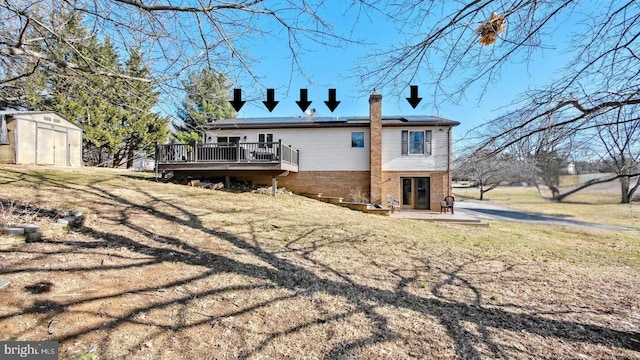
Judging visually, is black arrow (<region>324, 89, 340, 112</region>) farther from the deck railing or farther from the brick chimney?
the brick chimney

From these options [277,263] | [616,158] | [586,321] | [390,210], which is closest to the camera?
[616,158]

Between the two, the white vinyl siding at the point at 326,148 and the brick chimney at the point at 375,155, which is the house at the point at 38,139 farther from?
the brick chimney at the point at 375,155

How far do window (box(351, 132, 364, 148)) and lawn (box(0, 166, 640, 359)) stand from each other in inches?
326

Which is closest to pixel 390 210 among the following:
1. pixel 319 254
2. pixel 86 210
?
pixel 319 254

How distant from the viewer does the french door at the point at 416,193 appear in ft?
45.3

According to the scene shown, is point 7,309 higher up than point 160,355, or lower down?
higher up

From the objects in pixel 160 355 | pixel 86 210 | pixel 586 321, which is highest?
pixel 86 210

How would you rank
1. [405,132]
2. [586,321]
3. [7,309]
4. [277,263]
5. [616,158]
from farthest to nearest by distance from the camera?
[405,132] → [277,263] → [586,321] → [616,158] → [7,309]

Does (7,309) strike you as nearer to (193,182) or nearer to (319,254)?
(319,254)

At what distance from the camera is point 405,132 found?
546 inches

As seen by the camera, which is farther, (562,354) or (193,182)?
(193,182)

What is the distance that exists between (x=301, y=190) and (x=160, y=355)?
12.0 metres

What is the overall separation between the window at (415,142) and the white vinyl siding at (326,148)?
1.96 m

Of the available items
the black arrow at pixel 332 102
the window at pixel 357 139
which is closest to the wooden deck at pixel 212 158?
the window at pixel 357 139
